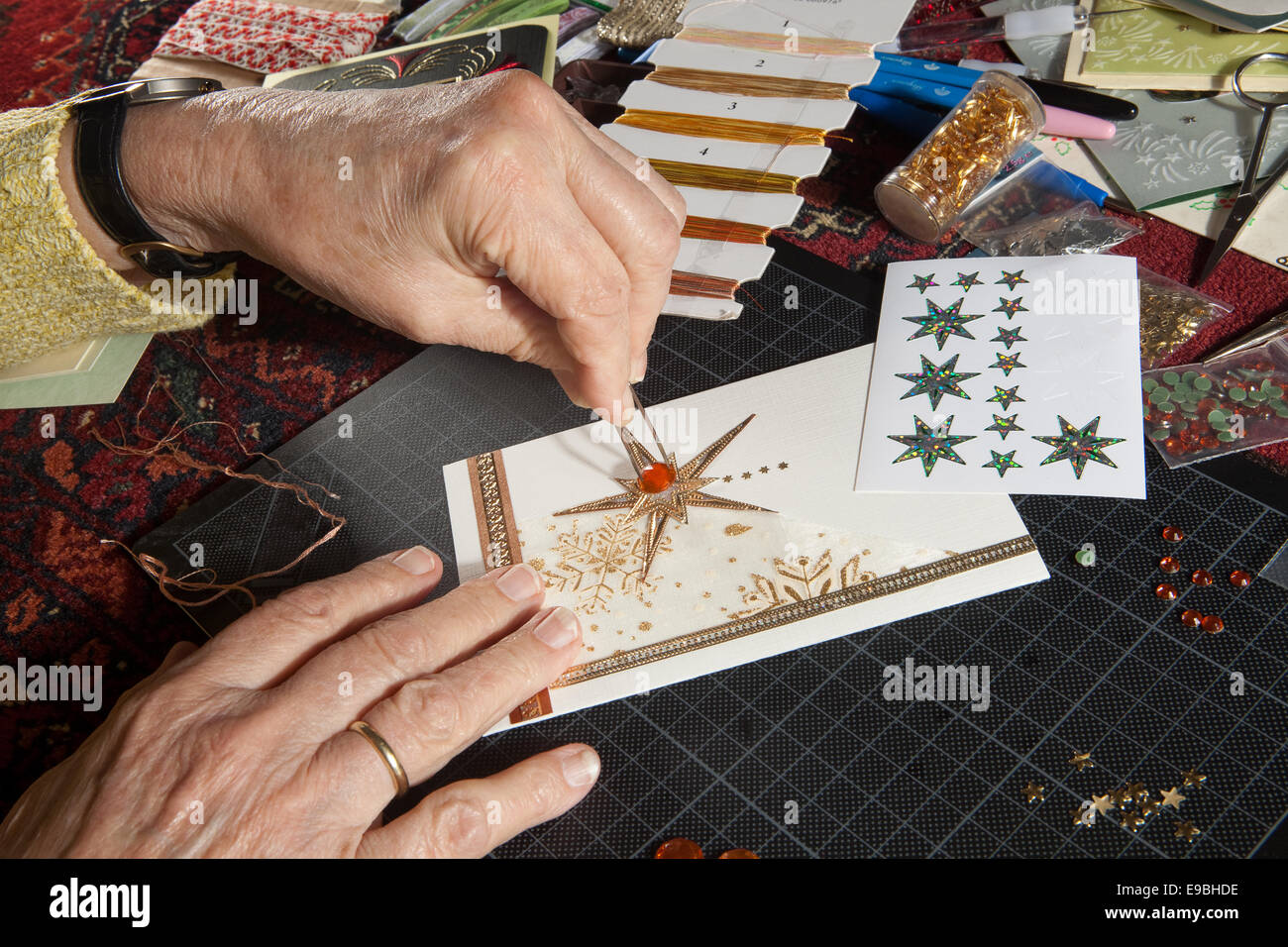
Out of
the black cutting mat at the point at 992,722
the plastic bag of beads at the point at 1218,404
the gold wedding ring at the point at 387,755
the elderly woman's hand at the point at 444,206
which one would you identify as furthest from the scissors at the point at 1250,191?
the gold wedding ring at the point at 387,755

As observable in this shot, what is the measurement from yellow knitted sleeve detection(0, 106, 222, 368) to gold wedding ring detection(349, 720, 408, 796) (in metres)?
0.65

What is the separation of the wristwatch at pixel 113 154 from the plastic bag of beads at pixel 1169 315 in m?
1.15

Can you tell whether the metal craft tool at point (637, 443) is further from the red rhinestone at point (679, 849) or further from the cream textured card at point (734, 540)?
the red rhinestone at point (679, 849)

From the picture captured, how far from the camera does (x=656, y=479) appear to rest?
1115 mm

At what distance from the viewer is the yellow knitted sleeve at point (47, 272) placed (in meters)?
1.05

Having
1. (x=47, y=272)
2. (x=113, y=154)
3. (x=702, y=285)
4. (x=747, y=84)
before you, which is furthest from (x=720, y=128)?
(x=47, y=272)

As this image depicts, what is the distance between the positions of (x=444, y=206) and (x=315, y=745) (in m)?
0.50

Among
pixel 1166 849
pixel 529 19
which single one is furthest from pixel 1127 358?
pixel 529 19

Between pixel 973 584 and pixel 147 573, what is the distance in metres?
0.94

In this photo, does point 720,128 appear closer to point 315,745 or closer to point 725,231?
point 725,231

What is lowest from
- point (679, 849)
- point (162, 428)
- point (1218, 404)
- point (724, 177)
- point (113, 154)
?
point (679, 849)

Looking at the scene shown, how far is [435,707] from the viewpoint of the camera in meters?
0.86

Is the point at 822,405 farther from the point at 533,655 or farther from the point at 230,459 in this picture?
the point at 230,459
